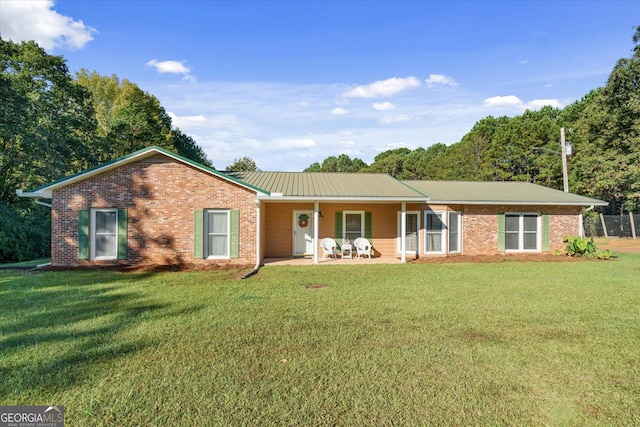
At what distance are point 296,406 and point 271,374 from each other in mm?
718

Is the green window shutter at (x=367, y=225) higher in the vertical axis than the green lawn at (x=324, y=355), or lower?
higher

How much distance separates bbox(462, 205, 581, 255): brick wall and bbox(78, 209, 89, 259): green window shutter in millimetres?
14114

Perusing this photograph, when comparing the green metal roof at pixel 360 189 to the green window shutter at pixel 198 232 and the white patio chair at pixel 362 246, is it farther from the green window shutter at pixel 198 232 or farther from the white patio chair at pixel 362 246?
the white patio chair at pixel 362 246

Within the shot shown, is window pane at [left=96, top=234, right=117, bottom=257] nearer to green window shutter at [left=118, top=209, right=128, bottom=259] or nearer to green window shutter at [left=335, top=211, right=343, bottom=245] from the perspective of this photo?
green window shutter at [left=118, top=209, right=128, bottom=259]

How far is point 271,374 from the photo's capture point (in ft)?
12.6

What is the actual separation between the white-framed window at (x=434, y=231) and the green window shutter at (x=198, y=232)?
880 centimetres

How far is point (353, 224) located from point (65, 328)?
11309mm

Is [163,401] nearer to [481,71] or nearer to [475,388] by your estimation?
[475,388]

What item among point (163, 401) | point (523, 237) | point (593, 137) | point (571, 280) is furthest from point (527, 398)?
point (593, 137)

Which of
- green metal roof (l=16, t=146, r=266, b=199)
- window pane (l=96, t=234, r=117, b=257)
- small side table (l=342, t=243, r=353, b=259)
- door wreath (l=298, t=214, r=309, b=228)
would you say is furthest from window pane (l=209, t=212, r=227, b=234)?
small side table (l=342, t=243, r=353, b=259)

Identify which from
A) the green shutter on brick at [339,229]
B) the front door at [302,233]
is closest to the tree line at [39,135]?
the front door at [302,233]

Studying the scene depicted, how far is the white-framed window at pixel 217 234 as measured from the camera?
39.9 ft

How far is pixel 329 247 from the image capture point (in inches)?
556

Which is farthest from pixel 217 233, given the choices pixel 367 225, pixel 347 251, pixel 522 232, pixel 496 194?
pixel 522 232
